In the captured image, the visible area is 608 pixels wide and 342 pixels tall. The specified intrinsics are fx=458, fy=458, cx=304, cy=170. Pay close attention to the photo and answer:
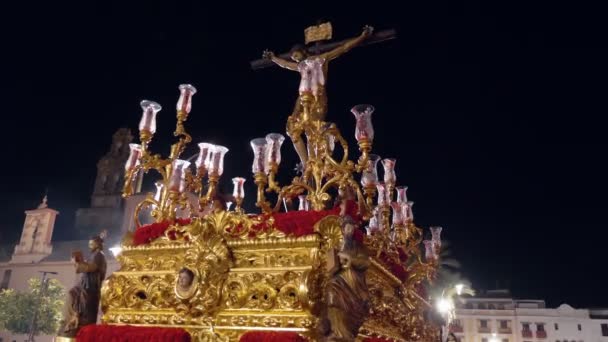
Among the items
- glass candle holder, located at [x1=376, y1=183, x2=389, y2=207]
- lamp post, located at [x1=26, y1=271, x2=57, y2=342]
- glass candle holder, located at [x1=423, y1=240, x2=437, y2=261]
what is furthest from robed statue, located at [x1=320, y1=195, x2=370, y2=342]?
lamp post, located at [x1=26, y1=271, x2=57, y2=342]

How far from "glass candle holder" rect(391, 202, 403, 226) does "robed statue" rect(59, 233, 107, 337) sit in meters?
4.48

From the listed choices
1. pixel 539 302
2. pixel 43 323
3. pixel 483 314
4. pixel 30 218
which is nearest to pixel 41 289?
pixel 43 323

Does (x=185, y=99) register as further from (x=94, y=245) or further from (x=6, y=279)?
(x=6, y=279)

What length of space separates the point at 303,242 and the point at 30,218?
36976 millimetres

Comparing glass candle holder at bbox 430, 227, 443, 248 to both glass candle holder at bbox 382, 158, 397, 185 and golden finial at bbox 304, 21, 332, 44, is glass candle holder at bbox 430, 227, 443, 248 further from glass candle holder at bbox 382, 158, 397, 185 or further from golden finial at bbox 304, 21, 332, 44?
golden finial at bbox 304, 21, 332, 44

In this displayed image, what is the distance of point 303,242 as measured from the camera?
438 cm

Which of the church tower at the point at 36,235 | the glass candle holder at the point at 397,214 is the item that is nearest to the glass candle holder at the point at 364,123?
the glass candle holder at the point at 397,214

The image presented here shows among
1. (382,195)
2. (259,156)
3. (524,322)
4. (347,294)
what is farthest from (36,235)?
(524,322)

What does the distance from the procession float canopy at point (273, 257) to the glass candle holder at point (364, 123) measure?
1cm

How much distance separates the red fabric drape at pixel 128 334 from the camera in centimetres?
466

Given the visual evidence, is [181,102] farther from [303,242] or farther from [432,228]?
[432,228]

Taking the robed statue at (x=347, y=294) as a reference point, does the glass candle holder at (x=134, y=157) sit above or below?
above

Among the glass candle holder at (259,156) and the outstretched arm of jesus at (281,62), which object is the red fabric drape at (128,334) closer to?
the glass candle holder at (259,156)

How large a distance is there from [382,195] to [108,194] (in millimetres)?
33949
